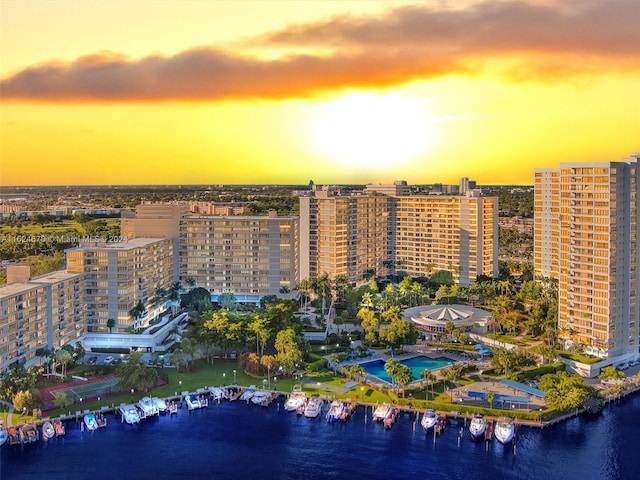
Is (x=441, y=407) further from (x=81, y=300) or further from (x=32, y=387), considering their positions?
(x=81, y=300)

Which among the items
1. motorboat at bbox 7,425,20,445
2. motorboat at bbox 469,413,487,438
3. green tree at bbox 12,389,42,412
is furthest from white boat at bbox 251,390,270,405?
motorboat at bbox 7,425,20,445

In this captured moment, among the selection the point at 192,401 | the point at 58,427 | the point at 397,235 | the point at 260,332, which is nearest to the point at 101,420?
the point at 58,427

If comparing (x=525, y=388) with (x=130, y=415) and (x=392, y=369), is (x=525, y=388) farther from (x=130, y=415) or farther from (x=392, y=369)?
(x=130, y=415)

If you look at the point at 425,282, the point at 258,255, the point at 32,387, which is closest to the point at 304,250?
the point at 258,255

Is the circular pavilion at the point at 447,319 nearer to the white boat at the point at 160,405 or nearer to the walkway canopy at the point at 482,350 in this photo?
the walkway canopy at the point at 482,350

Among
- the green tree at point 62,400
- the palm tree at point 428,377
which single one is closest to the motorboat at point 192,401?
the green tree at point 62,400

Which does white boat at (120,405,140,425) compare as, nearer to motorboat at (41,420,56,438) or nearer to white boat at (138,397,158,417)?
white boat at (138,397,158,417)
